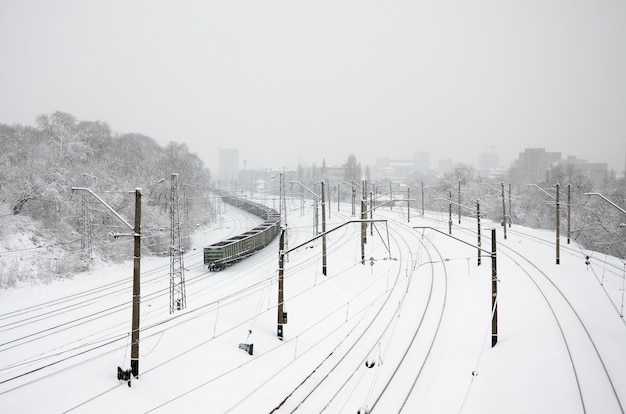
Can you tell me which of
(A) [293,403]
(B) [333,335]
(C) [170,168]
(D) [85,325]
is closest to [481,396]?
(A) [293,403]

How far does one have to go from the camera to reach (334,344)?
20422 mm

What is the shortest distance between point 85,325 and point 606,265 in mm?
35995

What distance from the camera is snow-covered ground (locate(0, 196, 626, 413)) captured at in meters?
14.5

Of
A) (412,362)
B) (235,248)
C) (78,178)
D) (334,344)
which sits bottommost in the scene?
(334,344)

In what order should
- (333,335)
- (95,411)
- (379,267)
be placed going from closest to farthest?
(95,411), (333,335), (379,267)

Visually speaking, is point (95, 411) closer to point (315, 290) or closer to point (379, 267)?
point (315, 290)

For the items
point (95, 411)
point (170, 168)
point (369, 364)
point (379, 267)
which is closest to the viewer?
point (95, 411)

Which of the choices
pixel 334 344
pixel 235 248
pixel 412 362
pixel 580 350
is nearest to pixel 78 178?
pixel 235 248

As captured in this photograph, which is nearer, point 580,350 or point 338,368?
point 580,350

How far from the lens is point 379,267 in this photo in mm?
35469

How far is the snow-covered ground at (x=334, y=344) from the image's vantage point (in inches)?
571

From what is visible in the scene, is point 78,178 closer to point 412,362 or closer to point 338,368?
point 338,368

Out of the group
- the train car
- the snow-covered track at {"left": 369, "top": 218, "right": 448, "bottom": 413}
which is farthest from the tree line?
the snow-covered track at {"left": 369, "top": 218, "right": 448, "bottom": 413}

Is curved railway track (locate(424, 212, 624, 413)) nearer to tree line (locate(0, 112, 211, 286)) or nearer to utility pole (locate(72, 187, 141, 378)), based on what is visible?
utility pole (locate(72, 187, 141, 378))
